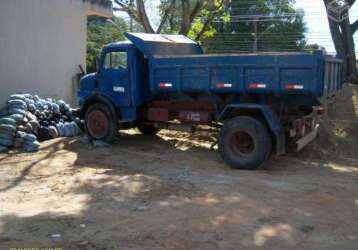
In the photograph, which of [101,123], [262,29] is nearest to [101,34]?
[262,29]

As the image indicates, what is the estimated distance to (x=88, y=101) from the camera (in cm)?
1270

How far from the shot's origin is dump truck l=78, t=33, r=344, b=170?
9633 mm

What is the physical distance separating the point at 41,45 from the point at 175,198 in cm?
999

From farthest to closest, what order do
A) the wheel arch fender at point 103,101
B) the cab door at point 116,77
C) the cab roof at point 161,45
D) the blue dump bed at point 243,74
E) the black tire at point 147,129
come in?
the black tire at point 147,129 → the wheel arch fender at point 103,101 → the cab door at point 116,77 → the cab roof at point 161,45 → the blue dump bed at point 243,74

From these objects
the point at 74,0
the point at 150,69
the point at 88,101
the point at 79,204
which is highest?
the point at 74,0

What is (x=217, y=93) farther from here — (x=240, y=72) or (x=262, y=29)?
(x=262, y=29)

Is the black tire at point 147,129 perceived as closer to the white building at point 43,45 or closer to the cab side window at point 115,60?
the cab side window at point 115,60

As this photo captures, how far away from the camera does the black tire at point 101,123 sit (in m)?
12.3

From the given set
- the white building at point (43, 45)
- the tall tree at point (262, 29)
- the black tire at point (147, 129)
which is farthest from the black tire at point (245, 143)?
the tall tree at point (262, 29)

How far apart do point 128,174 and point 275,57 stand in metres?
3.37

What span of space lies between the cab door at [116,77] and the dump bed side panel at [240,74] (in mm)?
815

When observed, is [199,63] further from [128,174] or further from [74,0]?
[74,0]

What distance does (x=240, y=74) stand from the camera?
32.9 ft

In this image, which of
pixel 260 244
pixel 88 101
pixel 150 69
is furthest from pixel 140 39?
pixel 260 244
